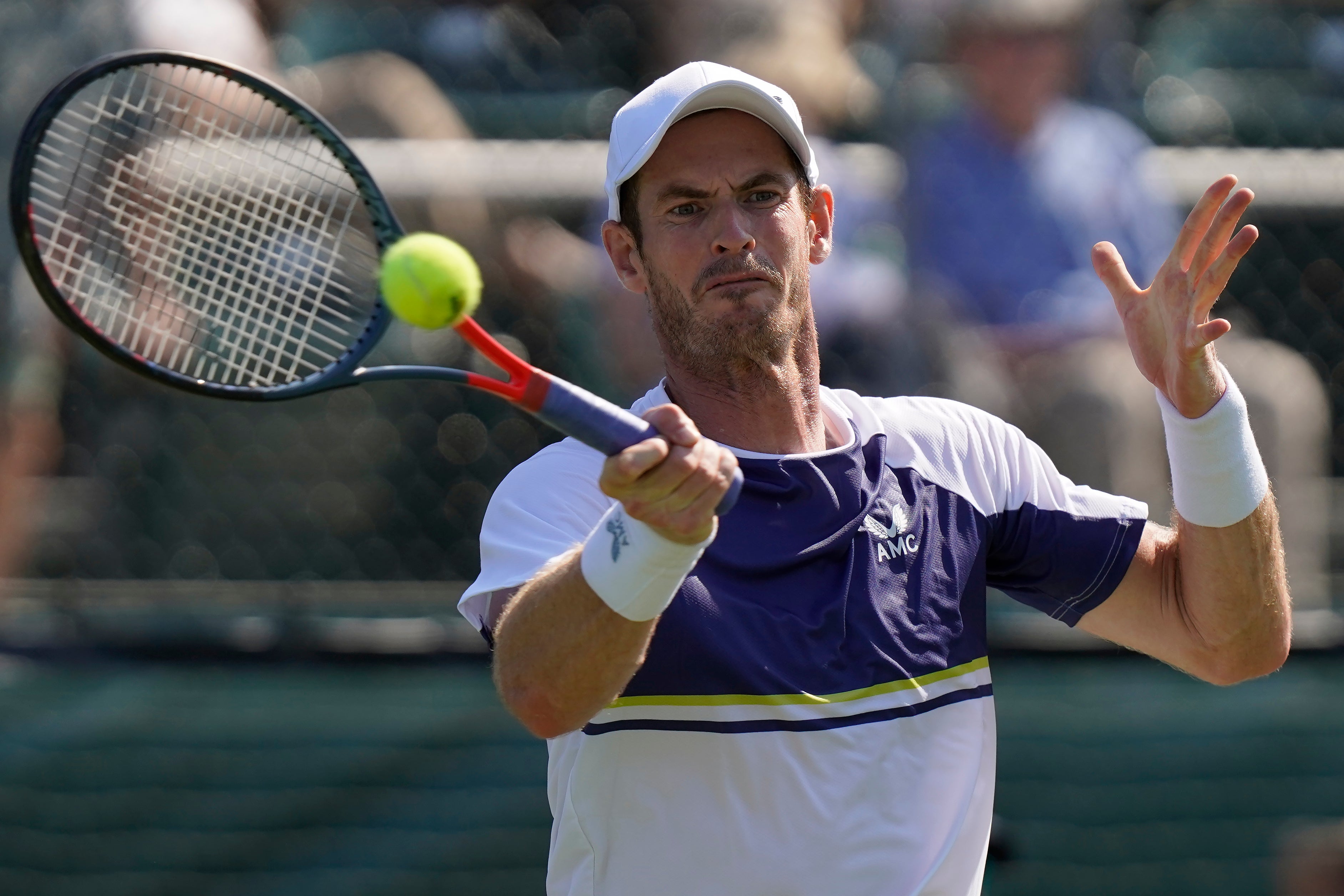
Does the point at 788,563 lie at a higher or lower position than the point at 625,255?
lower

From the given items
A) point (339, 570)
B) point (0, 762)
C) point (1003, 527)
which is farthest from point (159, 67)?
point (1003, 527)

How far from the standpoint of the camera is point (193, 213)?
360 centimetres

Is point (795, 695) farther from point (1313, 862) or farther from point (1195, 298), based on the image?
point (1313, 862)

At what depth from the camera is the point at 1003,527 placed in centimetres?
239

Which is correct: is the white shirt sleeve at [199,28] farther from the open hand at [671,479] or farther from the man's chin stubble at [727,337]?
the open hand at [671,479]

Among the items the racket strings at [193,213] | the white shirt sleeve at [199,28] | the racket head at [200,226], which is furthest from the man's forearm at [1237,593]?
the white shirt sleeve at [199,28]

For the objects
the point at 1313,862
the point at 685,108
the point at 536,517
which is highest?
the point at 685,108

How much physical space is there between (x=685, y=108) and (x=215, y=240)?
2.96ft

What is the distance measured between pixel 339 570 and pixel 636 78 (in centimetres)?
167

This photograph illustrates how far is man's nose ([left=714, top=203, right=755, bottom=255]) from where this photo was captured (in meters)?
2.23

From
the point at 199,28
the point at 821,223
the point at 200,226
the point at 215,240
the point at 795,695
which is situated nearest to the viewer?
the point at 795,695

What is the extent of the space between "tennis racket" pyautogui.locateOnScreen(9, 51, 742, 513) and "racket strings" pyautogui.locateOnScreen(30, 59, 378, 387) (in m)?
0.01

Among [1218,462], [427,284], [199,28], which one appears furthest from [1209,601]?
[199,28]

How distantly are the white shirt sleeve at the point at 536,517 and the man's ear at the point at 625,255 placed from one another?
34 centimetres
